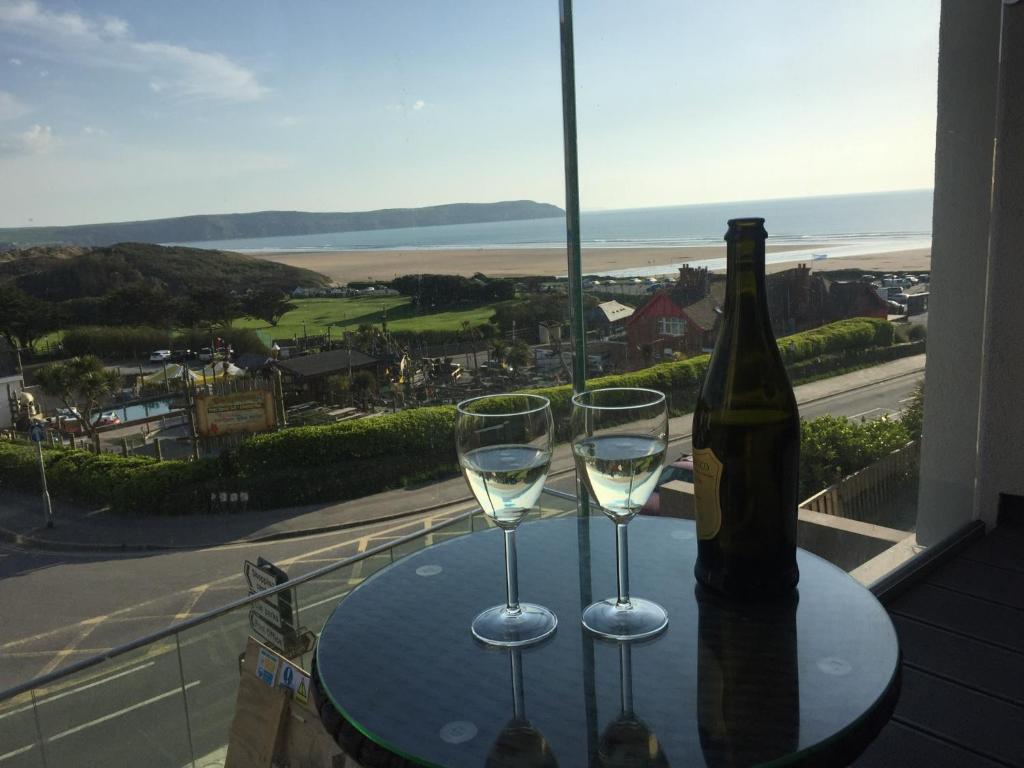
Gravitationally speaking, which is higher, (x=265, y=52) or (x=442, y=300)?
(x=265, y=52)

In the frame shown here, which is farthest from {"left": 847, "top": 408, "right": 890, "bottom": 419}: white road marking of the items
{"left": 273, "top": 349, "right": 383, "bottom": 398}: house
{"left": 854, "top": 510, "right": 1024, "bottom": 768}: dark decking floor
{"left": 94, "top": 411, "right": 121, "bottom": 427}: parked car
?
{"left": 94, "top": 411, "right": 121, "bottom": 427}: parked car

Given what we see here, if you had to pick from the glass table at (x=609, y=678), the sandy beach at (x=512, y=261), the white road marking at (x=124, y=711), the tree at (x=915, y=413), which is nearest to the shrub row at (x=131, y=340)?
the sandy beach at (x=512, y=261)

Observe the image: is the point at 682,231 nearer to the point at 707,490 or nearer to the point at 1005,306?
the point at 1005,306

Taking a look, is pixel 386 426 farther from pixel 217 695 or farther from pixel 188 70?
pixel 188 70

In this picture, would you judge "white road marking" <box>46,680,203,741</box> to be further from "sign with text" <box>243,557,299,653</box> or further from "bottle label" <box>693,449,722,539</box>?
"bottle label" <box>693,449,722,539</box>

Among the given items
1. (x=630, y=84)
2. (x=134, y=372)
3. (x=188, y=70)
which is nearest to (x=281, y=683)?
(x=134, y=372)

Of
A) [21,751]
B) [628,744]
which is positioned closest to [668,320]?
[628,744]
